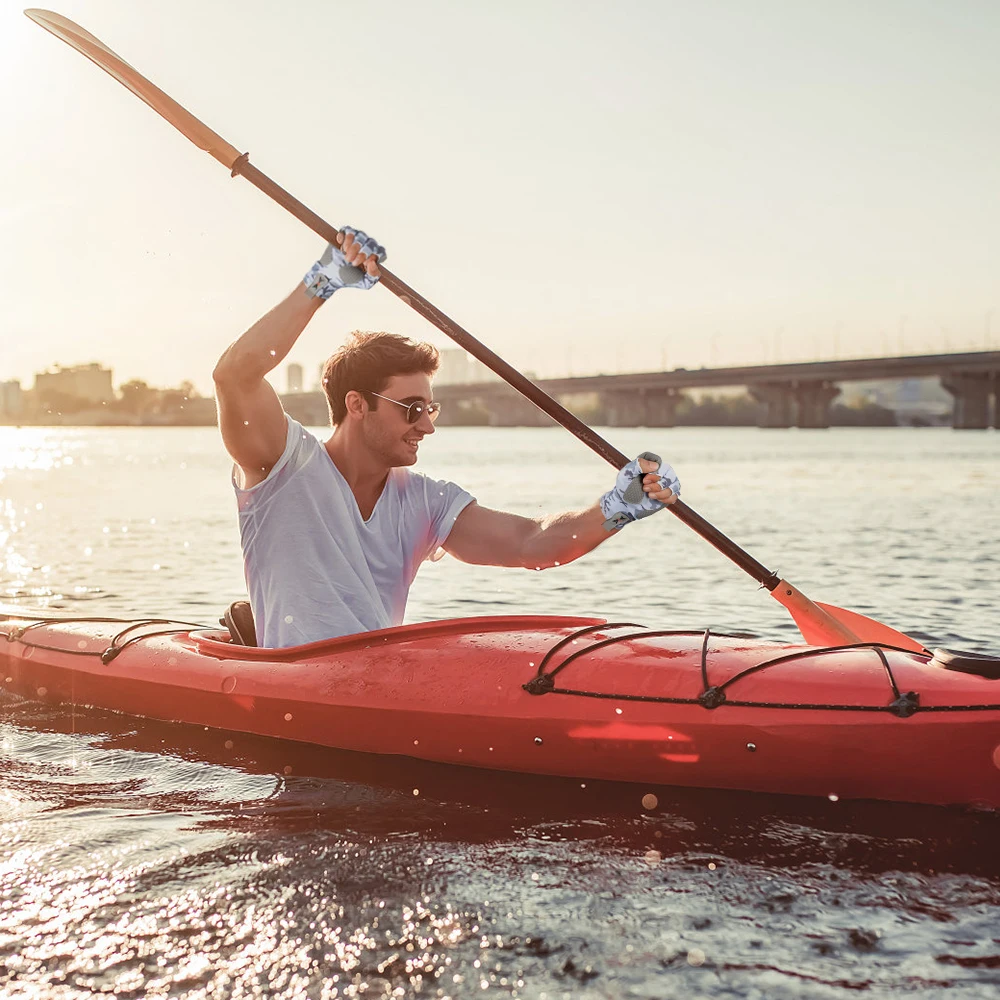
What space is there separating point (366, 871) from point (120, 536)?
1490 centimetres

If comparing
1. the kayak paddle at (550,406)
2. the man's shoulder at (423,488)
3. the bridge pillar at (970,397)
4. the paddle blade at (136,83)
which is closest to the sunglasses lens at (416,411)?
the man's shoulder at (423,488)

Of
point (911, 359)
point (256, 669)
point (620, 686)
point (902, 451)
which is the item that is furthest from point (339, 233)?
point (911, 359)

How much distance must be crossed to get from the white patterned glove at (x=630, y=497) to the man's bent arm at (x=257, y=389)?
1430mm

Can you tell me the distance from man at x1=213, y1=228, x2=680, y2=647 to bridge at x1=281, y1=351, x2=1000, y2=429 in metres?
50.0

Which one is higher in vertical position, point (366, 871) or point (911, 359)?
point (911, 359)

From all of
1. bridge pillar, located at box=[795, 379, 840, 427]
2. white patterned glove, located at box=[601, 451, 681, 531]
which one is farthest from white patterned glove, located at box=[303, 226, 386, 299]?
bridge pillar, located at box=[795, 379, 840, 427]

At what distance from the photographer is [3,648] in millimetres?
6504

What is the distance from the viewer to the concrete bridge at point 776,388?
55.9 m

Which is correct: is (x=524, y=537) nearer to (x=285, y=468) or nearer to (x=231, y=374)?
(x=285, y=468)

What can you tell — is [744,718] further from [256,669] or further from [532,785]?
[256,669]

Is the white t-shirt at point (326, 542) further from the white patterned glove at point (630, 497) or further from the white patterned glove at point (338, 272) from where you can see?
the white patterned glove at point (630, 497)

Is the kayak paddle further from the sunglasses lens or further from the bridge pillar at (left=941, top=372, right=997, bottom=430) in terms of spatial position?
the bridge pillar at (left=941, top=372, right=997, bottom=430)

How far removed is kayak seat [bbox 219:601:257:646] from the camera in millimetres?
5496

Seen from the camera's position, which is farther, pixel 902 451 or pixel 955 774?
pixel 902 451
